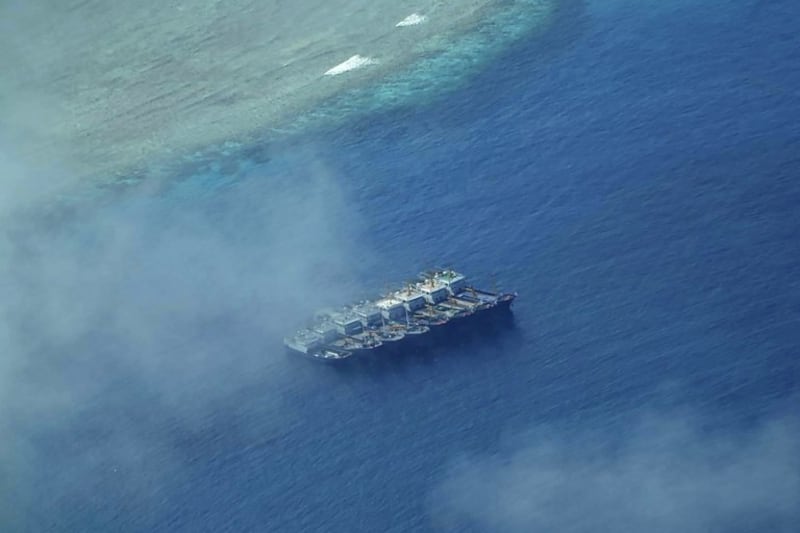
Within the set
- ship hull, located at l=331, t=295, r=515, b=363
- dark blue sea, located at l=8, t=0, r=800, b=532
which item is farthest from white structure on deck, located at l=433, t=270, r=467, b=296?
ship hull, located at l=331, t=295, r=515, b=363

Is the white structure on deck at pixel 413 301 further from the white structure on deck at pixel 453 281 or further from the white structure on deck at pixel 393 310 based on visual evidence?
the white structure on deck at pixel 453 281

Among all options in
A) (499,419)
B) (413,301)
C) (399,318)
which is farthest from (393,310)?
(499,419)

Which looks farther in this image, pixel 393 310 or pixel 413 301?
pixel 413 301

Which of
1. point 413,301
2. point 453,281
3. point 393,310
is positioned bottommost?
point 393,310

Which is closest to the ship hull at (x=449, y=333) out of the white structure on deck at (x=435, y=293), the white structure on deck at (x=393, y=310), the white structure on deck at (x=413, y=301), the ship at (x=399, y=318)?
the ship at (x=399, y=318)

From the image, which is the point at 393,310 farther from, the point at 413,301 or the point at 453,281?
the point at 453,281

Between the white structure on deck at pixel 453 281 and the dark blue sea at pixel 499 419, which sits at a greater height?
the white structure on deck at pixel 453 281

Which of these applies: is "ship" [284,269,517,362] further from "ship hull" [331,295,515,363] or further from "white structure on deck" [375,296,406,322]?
"ship hull" [331,295,515,363]

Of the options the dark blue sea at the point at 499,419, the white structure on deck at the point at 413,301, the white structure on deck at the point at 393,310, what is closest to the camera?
the dark blue sea at the point at 499,419

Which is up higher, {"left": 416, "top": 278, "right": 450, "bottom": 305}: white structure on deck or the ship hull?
{"left": 416, "top": 278, "right": 450, "bottom": 305}: white structure on deck

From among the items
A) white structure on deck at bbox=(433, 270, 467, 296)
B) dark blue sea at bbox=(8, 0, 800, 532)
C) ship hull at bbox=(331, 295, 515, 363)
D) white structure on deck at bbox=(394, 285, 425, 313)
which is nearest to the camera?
dark blue sea at bbox=(8, 0, 800, 532)
